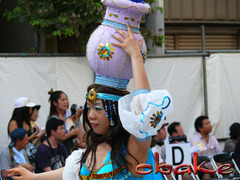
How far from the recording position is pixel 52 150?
6320mm

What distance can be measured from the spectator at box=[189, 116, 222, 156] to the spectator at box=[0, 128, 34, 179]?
10.4ft

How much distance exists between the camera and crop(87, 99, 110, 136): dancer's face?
2.98m

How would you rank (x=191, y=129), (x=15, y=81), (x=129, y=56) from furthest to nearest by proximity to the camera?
(x=191, y=129)
(x=15, y=81)
(x=129, y=56)

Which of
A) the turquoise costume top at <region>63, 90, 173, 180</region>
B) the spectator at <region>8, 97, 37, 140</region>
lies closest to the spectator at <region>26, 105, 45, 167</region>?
the spectator at <region>8, 97, 37, 140</region>

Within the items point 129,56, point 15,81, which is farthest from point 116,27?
point 15,81

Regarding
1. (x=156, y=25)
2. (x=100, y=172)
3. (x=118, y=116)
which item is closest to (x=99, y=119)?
(x=118, y=116)

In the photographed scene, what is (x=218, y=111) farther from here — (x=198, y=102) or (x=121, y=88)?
(x=121, y=88)

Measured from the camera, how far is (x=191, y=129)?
9172 millimetres

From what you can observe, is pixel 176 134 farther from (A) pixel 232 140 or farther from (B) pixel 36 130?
(B) pixel 36 130

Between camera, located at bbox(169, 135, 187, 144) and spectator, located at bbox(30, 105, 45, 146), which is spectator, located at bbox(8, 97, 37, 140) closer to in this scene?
spectator, located at bbox(30, 105, 45, 146)

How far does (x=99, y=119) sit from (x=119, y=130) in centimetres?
14

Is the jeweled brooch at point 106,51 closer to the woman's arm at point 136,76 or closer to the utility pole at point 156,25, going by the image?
the woman's arm at point 136,76

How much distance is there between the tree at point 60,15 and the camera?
28.4 ft

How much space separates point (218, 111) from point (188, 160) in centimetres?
311
